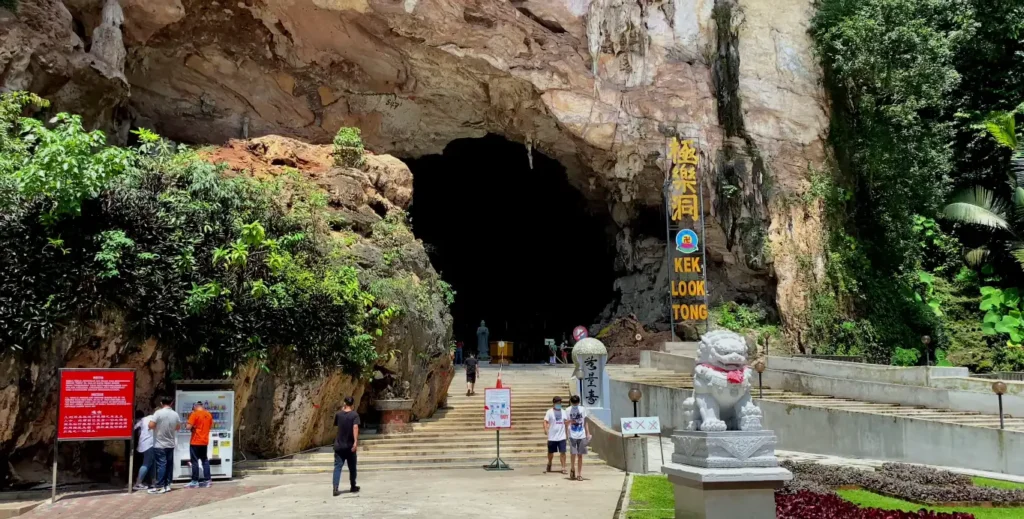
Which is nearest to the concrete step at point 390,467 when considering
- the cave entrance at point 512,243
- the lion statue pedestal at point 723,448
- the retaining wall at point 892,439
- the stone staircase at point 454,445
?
the stone staircase at point 454,445

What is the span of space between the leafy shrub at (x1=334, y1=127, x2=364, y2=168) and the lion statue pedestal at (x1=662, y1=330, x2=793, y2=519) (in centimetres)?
1351

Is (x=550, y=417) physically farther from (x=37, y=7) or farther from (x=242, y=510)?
(x=37, y=7)

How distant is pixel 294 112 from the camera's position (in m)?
23.1

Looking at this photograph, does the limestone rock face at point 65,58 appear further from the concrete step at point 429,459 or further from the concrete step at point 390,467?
the concrete step at point 429,459

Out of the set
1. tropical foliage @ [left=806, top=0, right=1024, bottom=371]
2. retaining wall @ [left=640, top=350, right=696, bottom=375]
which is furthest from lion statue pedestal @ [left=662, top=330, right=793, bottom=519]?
tropical foliage @ [left=806, top=0, right=1024, bottom=371]

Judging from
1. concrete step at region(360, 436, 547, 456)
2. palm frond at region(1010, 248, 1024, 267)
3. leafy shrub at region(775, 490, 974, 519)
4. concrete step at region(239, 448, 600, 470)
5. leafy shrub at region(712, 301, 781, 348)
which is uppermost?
palm frond at region(1010, 248, 1024, 267)

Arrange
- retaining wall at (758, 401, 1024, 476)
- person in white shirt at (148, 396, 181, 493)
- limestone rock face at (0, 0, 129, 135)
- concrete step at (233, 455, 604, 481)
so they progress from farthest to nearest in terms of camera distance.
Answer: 1. limestone rock face at (0, 0, 129, 135)
2. concrete step at (233, 455, 604, 481)
3. retaining wall at (758, 401, 1024, 476)
4. person in white shirt at (148, 396, 181, 493)

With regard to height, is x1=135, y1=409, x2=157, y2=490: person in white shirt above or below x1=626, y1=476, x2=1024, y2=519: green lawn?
above

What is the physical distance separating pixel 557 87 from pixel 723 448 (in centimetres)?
1771

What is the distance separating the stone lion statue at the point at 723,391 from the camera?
21.4 ft

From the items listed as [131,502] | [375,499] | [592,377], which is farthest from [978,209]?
[131,502]

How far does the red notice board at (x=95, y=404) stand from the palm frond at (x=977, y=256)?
83.6ft

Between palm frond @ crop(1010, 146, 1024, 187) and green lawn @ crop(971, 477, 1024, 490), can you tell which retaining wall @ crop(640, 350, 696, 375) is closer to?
green lawn @ crop(971, 477, 1024, 490)

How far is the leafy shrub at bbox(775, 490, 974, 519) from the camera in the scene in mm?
7395
